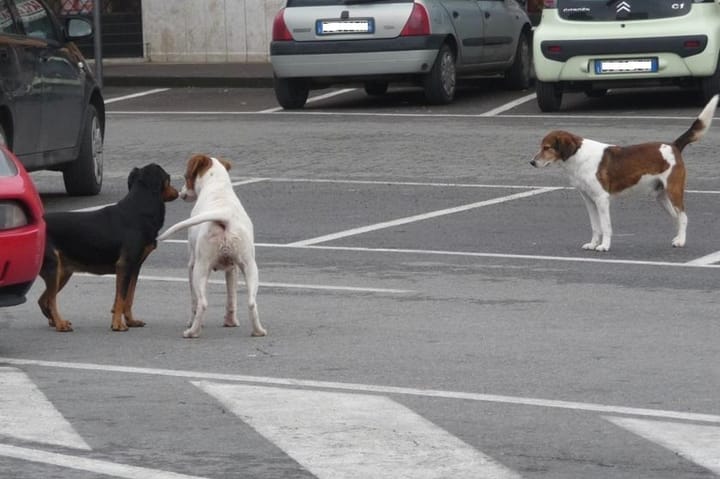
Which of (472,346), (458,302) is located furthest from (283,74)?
(472,346)

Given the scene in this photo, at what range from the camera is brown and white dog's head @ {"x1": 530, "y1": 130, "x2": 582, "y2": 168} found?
12352 mm

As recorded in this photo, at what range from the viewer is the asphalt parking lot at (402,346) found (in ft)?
21.4

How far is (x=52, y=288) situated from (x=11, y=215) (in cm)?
85

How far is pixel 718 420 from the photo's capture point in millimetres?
7020

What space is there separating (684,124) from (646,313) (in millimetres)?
9735

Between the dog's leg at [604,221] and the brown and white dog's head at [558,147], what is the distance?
0.35 metres

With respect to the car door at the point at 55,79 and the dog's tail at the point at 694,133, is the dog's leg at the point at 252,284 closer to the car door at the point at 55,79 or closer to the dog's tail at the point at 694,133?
the dog's tail at the point at 694,133

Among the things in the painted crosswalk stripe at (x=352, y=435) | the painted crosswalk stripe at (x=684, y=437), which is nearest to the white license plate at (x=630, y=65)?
the painted crosswalk stripe at (x=352, y=435)

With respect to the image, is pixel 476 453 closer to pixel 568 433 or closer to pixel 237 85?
→ pixel 568 433

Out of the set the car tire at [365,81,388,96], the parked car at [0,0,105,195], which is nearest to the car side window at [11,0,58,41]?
the parked car at [0,0,105,195]

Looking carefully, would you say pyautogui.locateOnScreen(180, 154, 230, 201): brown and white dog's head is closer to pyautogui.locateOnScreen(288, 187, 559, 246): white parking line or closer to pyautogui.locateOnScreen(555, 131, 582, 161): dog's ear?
pyautogui.locateOnScreen(288, 187, 559, 246): white parking line

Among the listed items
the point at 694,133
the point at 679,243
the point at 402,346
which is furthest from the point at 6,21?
the point at 402,346

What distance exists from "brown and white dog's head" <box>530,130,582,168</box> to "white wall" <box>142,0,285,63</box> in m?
17.2

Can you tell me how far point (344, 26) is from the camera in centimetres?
2108
